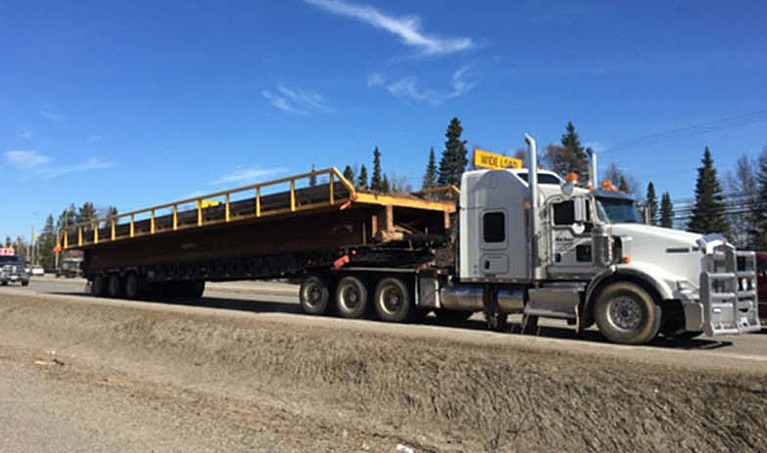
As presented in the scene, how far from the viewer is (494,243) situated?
12086mm

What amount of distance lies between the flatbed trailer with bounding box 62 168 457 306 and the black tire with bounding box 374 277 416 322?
31 centimetres

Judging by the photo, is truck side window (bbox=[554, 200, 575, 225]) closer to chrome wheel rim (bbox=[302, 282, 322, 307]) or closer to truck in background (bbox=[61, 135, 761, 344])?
truck in background (bbox=[61, 135, 761, 344])

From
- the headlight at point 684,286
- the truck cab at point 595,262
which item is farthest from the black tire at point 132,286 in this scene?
the headlight at point 684,286

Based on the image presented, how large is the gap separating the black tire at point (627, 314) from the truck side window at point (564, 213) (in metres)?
1.60

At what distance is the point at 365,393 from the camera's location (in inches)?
328

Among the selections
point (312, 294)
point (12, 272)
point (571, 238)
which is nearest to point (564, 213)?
point (571, 238)

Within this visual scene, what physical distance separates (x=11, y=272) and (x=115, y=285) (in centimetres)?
2111

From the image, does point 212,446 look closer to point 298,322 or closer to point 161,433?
point 161,433

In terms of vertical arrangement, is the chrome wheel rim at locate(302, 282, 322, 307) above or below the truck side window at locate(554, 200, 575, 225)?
below

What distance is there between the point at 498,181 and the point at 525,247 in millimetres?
1514

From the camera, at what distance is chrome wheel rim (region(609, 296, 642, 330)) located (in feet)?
31.6

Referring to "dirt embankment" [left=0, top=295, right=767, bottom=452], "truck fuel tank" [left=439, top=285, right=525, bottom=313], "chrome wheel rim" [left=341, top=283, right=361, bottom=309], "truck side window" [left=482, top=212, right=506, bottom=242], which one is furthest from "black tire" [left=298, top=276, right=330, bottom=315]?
"truck side window" [left=482, top=212, right=506, bottom=242]

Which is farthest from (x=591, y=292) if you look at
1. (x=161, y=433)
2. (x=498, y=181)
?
(x=161, y=433)

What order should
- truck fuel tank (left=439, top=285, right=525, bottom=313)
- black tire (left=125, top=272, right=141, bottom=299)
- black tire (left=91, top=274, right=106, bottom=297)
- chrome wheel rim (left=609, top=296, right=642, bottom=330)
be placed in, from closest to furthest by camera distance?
chrome wheel rim (left=609, top=296, right=642, bottom=330), truck fuel tank (left=439, top=285, right=525, bottom=313), black tire (left=125, top=272, right=141, bottom=299), black tire (left=91, top=274, right=106, bottom=297)
